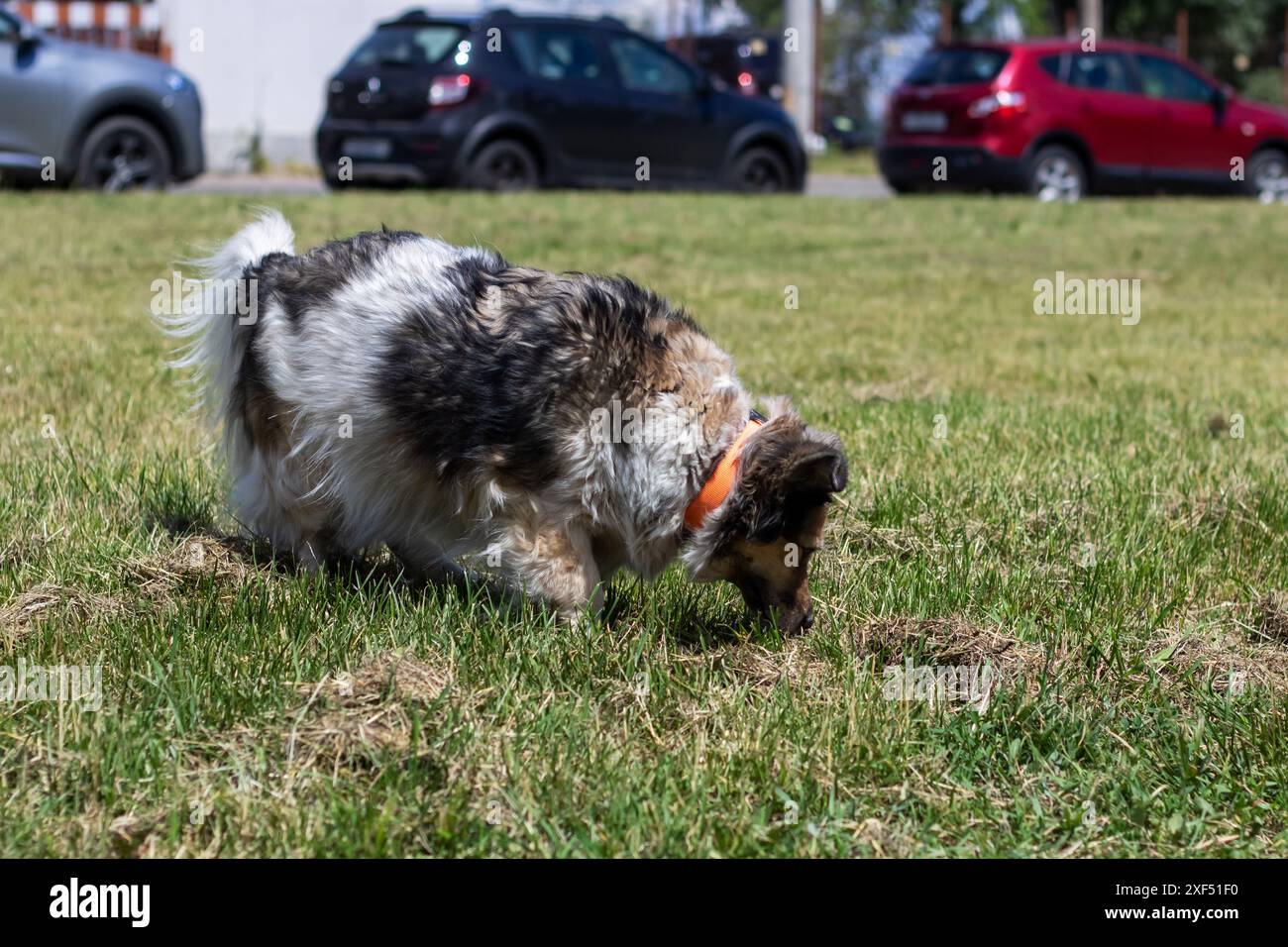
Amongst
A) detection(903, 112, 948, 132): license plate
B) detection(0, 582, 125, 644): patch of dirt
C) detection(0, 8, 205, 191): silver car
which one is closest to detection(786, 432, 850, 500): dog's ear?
detection(0, 582, 125, 644): patch of dirt

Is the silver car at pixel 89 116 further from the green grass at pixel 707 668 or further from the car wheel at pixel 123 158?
the green grass at pixel 707 668

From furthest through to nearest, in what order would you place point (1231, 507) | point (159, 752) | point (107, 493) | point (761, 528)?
1. point (1231, 507)
2. point (107, 493)
3. point (761, 528)
4. point (159, 752)

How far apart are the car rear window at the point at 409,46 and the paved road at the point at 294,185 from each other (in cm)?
169

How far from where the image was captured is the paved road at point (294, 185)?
56.4 feet

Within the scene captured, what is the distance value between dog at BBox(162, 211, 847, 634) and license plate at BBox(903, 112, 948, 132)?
44.2 feet

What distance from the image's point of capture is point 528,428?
157 inches

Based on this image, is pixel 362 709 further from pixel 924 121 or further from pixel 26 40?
pixel 924 121

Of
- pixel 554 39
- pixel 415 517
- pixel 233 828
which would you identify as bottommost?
pixel 233 828

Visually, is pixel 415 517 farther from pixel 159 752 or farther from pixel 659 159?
pixel 659 159

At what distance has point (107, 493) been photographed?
5.07m

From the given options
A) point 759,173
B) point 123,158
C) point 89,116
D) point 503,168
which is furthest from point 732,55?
point 89,116

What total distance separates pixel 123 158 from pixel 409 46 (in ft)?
9.81
